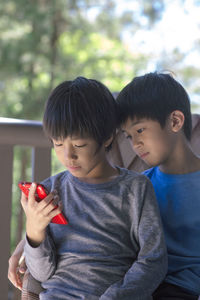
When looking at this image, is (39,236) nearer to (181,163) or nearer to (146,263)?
(146,263)

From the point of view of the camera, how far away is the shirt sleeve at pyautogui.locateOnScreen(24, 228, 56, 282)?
1.26 m

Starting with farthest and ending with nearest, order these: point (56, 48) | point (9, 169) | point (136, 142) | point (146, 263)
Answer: point (56, 48) < point (9, 169) < point (136, 142) < point (146, 263)

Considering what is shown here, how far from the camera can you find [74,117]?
1234 millimetres

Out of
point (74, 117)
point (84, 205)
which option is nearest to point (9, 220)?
point (84, 205)

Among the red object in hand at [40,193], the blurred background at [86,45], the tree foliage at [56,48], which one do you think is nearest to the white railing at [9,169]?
the red object in hand at [40,193]

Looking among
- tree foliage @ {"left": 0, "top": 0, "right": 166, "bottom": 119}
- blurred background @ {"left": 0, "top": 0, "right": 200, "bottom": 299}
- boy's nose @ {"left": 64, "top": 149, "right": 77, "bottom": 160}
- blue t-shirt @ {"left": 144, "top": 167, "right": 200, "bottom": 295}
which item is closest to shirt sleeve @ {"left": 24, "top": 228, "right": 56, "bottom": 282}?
boy's nose @ {"left": 64, "top": 149, "right": 77, "bottom": 160}

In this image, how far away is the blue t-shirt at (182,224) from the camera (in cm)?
137

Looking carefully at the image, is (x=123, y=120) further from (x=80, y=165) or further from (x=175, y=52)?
(x=175, y=52)

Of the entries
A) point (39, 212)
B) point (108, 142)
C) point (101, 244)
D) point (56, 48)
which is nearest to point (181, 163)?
point (108, 142)

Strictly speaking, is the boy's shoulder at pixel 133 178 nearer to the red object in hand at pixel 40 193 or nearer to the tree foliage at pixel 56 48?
the red object in hand at pixel 40 193

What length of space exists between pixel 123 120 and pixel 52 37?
6.86m

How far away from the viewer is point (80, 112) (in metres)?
1.25

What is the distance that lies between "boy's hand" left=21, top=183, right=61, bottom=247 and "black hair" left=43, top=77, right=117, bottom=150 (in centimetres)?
17

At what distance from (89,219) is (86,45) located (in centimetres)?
705
